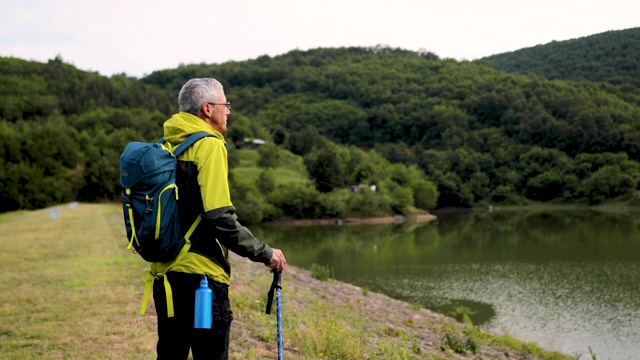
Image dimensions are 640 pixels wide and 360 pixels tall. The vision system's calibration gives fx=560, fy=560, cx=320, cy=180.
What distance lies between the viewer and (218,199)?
129 inches

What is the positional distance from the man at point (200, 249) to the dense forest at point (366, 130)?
→ 178ft

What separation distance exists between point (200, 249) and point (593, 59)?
185753mm

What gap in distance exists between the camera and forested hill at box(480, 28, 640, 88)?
15165cm

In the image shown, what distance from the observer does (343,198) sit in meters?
72.0

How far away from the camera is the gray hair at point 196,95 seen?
11.7ft

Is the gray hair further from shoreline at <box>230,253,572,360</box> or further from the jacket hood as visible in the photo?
shoreline at <box>230,253,572,360</box>

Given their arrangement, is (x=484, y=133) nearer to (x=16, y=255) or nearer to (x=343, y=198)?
(x=343, y=198)

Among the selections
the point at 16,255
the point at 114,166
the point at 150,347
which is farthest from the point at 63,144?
the point at 150,347

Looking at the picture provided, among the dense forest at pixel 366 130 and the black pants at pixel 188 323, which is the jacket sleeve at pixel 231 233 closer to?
the black pants at pixel 188 323

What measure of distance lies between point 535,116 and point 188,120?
410ft

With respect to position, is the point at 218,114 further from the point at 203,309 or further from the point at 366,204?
the point at 366,204

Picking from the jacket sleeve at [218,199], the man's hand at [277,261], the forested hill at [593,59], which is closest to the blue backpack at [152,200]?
the jacket sleeve at [218,199]

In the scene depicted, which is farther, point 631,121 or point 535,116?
point 535,116

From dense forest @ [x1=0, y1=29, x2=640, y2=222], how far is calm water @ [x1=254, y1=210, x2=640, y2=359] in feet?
77.6
